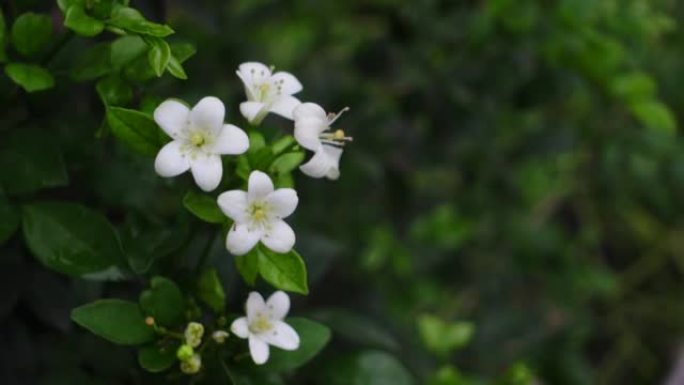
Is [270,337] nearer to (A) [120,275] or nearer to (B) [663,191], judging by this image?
(A) [120,275]

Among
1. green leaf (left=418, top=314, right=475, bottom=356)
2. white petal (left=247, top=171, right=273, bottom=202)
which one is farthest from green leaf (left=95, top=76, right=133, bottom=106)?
green leaf (left=418, top=314, right=475, bottom=356)

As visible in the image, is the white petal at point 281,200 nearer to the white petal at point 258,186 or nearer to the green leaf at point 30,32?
the white petal at point 258,186

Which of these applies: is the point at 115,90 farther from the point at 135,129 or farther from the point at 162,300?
the point at 162,300

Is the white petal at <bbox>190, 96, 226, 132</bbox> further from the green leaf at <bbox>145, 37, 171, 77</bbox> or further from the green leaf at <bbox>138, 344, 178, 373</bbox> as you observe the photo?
the green leaf at <bbox>138, 344, 178, 373</bbox>

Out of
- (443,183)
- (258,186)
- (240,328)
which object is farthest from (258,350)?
(443,183)

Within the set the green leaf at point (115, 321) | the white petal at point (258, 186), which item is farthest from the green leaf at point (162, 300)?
the white petal at point (258, 186)

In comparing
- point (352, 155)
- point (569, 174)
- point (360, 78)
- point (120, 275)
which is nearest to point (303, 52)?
point (360, 78)

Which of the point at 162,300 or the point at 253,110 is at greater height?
the point at 253,110
